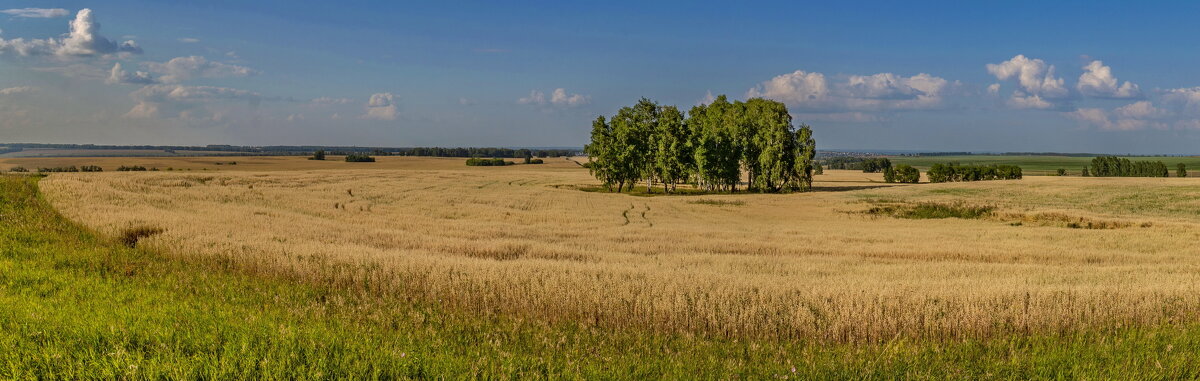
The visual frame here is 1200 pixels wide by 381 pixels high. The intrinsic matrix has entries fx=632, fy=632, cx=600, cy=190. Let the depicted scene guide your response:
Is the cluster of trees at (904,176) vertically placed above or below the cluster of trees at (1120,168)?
below

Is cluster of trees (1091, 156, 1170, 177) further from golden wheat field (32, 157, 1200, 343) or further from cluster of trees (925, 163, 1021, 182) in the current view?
golden wheat field (32, 157, 1200, 343)

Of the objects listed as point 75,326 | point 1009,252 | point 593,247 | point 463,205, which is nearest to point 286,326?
point 75,326

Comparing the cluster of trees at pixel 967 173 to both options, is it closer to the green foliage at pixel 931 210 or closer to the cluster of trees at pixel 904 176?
the cluster of trees at pixel 904 176

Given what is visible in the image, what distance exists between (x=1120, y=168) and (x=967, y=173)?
186ft

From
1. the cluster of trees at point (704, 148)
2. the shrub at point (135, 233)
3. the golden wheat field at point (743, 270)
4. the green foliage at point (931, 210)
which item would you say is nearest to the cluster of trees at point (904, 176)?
the cluster of trees at point (704, 148)

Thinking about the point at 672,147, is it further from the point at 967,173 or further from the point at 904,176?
the point at 967,173

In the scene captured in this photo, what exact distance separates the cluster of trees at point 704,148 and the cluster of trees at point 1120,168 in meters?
123

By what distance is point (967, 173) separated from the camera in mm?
139000

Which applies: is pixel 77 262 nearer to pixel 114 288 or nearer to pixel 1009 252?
pixel 114 288

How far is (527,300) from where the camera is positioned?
10641mm

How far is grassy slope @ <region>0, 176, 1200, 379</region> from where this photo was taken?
599 cm

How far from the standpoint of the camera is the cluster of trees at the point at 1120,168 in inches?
6068

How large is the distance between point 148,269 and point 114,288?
7.66 feet

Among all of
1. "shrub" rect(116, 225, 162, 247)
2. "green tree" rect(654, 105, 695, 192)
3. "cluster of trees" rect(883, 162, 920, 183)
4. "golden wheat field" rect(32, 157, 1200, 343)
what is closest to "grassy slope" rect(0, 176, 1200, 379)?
"golden wheat field" rect(32, 157, 1200, 343)
